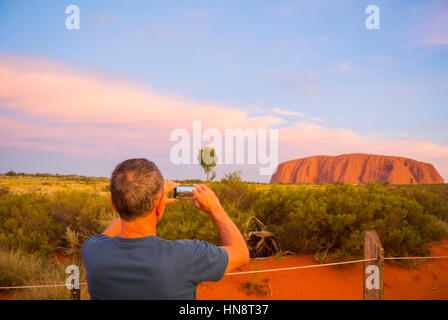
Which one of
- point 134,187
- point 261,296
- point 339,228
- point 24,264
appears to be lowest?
point 261,296

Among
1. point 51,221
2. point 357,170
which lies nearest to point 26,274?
point 51,221

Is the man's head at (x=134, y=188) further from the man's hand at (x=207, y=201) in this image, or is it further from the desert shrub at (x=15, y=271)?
the desert shrub at (x=15, y=271)

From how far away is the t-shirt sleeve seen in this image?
1320 millimetres

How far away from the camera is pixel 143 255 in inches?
50.6

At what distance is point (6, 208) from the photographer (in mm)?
7910

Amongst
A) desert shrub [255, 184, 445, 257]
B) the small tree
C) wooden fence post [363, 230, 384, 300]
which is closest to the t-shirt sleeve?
wooden fence post [363, 230, 384, 300]

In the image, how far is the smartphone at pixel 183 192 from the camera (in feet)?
5.45

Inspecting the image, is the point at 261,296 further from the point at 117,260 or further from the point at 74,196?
the point at 74,196

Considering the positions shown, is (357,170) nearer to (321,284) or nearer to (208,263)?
(321,284)

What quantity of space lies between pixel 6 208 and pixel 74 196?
1636 mm

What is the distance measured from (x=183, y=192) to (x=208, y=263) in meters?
0.48

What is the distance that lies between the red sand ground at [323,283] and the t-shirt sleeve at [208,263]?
13.4 feet

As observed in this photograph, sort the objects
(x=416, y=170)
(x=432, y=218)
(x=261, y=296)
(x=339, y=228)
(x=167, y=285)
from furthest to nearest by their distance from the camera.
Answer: (x=416, y=170)
(x=432, y=218)
(x=339, y=228)
(x=261, y=296)
(x=167, y=285)

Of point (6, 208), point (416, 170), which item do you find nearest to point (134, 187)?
point (6, 208)
